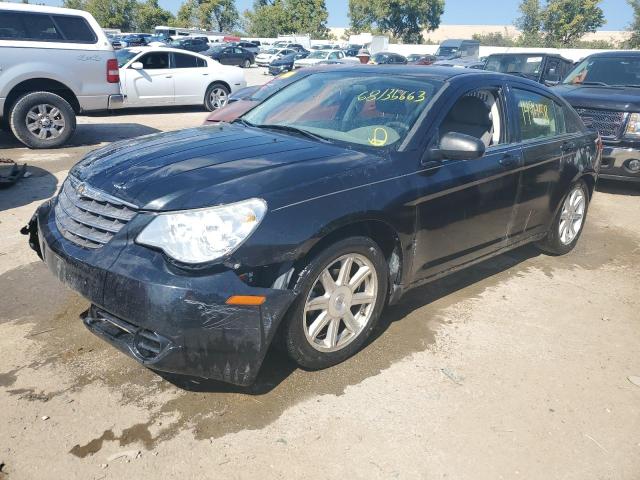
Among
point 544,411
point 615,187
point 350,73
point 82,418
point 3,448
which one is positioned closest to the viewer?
point 3,448

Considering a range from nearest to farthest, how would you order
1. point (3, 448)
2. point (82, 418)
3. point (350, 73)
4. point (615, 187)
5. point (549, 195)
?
point (3, 448)
point (82, 418)
point (350, 73)
point (549, 195)
point (615, 187)

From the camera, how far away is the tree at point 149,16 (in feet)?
238

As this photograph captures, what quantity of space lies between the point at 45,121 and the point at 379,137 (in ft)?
23.5

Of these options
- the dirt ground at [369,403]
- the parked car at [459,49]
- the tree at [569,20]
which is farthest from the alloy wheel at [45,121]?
the tree at [569,20]

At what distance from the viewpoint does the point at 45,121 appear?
869 centimetres

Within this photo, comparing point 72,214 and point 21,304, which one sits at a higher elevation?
point 72,214

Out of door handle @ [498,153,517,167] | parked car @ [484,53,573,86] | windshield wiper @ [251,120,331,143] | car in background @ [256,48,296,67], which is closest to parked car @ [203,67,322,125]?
windshield wiper @ [251,120,331,143]

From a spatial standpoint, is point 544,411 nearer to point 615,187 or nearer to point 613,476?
point 613,476

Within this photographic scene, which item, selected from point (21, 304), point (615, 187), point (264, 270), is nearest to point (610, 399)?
point (264, 270)

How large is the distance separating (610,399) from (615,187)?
20.7 ft

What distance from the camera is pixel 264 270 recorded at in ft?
8.63

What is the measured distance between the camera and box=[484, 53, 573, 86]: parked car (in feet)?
42.7

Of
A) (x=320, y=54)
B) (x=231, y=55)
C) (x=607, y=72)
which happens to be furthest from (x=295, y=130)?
(x=231, y=55)

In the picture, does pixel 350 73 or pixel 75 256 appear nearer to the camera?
pixel 75 256
